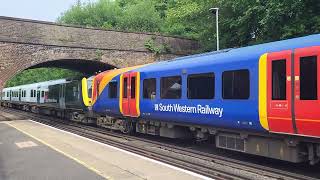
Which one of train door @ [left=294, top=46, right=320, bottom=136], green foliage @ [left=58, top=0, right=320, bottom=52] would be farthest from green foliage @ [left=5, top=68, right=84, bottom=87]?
train door @ [left=294, top=46, right=320, bottom=136]

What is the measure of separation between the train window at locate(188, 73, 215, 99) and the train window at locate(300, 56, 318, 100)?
144 inches

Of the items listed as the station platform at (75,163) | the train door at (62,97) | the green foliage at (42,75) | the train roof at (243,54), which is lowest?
the station platform at (75,163)

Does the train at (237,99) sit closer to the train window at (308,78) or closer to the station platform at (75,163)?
the train window at (308,78)

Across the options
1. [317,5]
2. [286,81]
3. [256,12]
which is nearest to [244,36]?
[256,12]

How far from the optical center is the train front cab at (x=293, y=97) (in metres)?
9.96

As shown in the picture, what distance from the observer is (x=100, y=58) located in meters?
37.8

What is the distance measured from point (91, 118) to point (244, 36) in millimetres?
14456

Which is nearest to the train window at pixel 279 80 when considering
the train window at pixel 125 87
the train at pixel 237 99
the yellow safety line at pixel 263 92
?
the train at pixel 237 99

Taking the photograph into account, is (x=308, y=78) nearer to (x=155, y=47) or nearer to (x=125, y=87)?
(x=125, y=87)

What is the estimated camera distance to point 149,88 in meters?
17.7

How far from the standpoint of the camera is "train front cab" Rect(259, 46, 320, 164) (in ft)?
32.7

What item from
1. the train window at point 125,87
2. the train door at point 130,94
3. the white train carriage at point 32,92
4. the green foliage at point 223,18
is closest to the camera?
the train door at point 130,94

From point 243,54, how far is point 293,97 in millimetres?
2335

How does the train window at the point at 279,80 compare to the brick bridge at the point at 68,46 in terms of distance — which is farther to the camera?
the brick bridge at the point at 68,46
